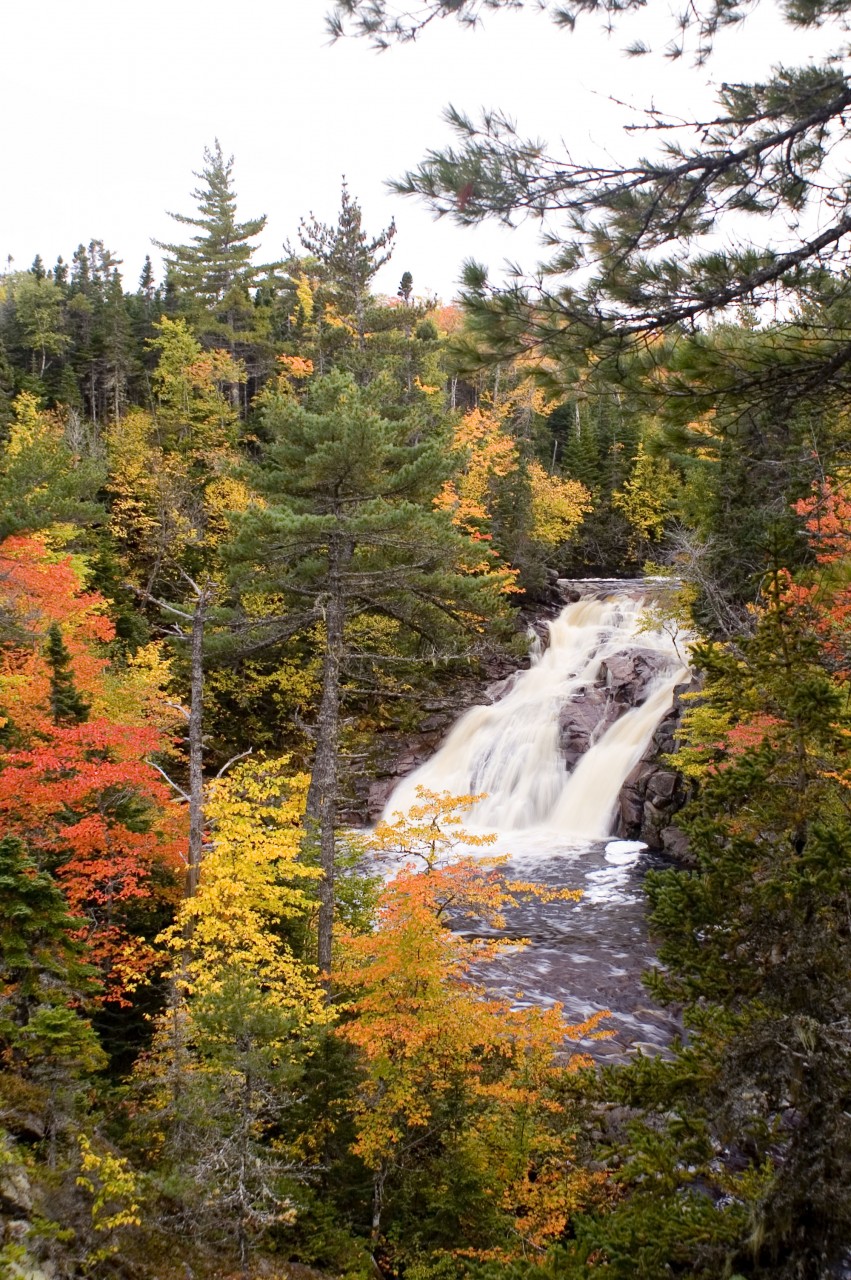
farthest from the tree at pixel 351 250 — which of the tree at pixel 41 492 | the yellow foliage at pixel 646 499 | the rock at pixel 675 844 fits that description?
the yellow foliage at pixel 646 499

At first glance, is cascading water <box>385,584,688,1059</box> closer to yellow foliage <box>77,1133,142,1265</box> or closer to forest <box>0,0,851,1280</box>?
forest <box>0,0,851,1280</box>

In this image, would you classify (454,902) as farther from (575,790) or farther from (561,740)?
(561,740)

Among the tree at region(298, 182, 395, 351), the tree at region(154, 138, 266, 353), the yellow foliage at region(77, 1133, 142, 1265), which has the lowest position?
the yellow foliage at region(77, 1133, 142, 1265)

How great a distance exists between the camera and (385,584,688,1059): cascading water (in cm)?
1302

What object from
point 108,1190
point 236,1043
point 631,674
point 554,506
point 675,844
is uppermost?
point 554,506

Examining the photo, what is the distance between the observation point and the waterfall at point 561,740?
22.2 metres

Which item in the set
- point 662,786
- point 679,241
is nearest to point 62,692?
point 679,241

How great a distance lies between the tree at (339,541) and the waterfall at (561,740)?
771 cm

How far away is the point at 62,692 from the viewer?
13844 mm

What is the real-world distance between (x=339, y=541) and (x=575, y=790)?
40.6ft

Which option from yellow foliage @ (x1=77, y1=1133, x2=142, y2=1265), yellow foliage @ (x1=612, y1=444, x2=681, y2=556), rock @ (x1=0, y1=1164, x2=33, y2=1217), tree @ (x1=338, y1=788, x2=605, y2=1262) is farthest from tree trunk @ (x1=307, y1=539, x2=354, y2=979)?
yellow foliage @ (x1=612, y1=444, x2=681, y2=556)

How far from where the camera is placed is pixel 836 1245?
11.9ft

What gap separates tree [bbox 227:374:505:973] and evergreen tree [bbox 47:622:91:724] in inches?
132

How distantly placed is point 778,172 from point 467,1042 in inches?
333
